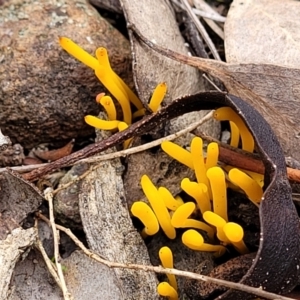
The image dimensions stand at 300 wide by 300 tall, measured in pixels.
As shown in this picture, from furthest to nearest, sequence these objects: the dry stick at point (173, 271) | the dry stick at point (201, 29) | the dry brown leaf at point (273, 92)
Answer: the dry stick at point (201, 29) < the dry brown leaf at point (273, 92) < the dry stick at point (173, 271)

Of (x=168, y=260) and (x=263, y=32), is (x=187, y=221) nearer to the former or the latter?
(x=168, y=260)

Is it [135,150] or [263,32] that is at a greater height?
[263,32]

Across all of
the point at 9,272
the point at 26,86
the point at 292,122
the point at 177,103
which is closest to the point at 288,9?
the point at 292,122

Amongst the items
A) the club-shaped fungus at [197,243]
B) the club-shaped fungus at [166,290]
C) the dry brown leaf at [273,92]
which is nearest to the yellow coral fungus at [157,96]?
the dry brown leaf at [273,92]

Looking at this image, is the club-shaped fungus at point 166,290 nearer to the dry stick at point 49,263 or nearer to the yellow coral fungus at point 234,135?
the dry stick at point 49,263

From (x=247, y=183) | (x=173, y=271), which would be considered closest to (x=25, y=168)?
(x=173, y=271)

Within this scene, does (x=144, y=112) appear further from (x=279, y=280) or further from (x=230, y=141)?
(x=279, y=280)

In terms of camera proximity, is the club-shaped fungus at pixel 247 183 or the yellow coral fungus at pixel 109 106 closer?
the club-shaped fungus at pixel 247 183
